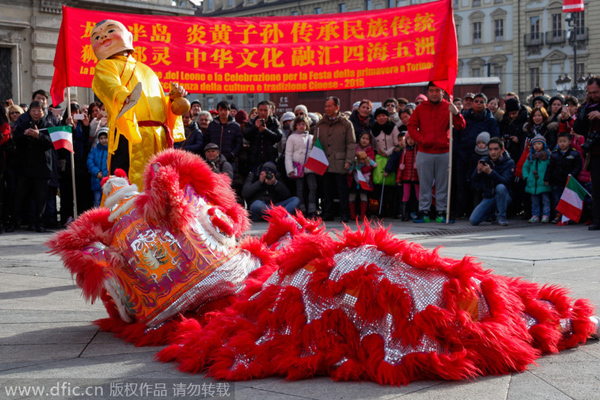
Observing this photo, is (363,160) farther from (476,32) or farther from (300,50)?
(476,32)

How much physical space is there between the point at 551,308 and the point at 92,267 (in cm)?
245

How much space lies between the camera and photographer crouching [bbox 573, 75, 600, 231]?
9.77 meters

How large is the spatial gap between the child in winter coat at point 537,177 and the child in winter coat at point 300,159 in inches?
130

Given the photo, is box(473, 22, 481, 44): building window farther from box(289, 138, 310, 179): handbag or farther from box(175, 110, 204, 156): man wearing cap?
box(175, 110, 204, 156): man wearing cap

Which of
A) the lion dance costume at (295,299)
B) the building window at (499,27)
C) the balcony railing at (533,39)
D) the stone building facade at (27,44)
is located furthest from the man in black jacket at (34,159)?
the building window at (499,27)

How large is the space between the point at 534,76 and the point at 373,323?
205 feet

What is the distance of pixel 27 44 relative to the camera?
21.5 m

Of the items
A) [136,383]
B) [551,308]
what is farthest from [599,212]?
[136,383]

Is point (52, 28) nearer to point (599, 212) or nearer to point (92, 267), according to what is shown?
point (599, 212)

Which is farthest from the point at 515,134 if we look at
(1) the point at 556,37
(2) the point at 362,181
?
(1) the point at 556,37

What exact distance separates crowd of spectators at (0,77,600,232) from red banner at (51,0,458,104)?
705 mm

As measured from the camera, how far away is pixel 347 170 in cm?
1154

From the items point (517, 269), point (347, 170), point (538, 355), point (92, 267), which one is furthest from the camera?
point (347, 170)

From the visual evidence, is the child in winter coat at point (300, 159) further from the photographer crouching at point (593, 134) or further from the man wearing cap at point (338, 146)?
the photographer crouching at point (593, 134)
